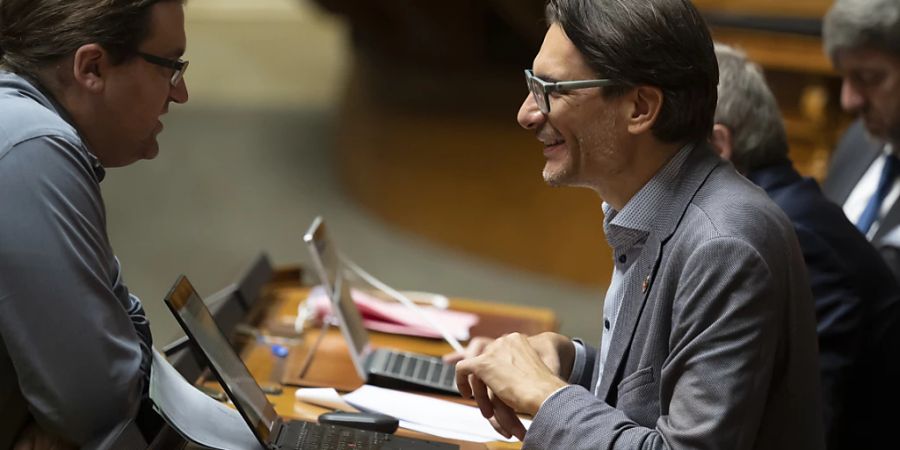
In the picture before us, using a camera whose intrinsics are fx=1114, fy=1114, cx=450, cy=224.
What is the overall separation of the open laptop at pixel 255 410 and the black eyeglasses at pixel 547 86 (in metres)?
0.59

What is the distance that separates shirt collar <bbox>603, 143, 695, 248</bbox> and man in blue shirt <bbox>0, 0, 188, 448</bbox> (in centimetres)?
74

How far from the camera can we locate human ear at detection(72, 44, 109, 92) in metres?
1.67

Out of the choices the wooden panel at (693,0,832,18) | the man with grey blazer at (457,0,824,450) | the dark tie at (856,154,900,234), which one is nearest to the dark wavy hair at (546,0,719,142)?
the man with grey blazer at (457,0,824,450)

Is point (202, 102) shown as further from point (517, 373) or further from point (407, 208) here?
point (517, 373)

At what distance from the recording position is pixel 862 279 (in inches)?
87.4

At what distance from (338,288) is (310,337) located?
20cm

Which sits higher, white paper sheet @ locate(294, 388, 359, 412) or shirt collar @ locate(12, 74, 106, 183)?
shirt collar @ locate(12, 74, 106, 183)

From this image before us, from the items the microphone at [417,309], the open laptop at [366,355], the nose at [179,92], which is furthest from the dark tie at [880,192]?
the nose at [179,92]

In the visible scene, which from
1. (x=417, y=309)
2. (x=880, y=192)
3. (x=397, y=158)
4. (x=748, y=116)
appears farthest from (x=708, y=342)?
(x=397, y=158)

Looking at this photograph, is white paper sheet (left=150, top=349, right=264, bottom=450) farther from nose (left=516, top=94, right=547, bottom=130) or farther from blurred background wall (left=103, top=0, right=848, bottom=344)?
blurred background wall (left=103, top=0, right=848, bottom=344)

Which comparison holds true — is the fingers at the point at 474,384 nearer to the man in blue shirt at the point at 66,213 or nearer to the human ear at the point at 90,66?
the man in blue shirt at the point at 66,213

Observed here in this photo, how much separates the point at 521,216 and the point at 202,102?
3.15 metres

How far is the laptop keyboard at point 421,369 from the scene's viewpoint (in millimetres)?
2193

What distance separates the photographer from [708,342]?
1.45m
